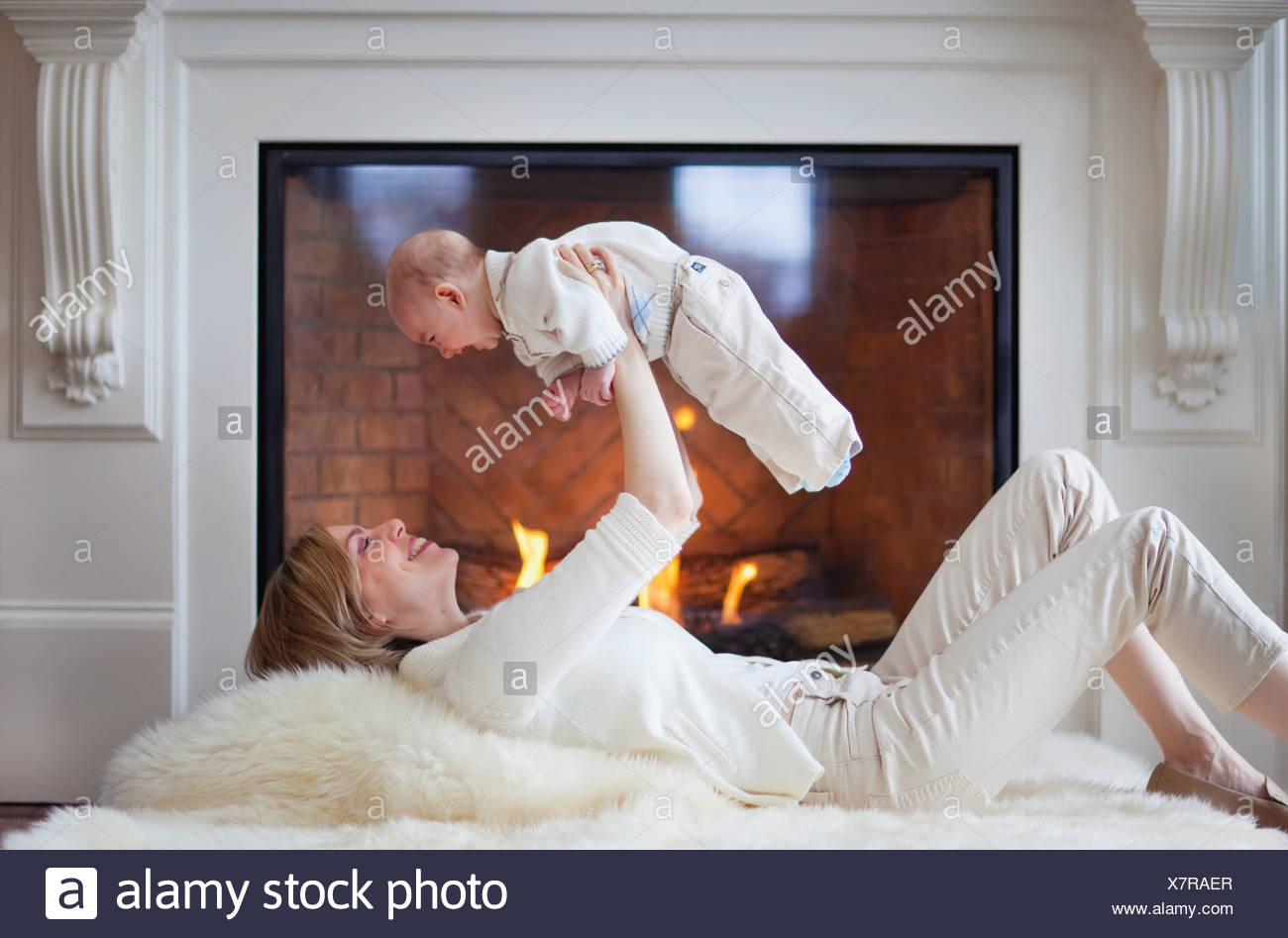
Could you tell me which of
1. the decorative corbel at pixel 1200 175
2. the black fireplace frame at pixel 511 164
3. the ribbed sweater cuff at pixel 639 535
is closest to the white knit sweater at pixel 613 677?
the ribbed sweater cuff at pixel 639 535

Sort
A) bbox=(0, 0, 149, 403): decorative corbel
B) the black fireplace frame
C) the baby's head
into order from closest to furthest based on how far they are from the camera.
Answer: the baby's head → bbox=(0, 0, 149, 403): decorative corbel → the black fireplace frame

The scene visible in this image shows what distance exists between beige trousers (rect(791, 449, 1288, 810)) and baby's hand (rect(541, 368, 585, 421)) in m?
0.48

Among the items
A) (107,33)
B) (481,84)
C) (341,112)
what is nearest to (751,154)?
(481,84)

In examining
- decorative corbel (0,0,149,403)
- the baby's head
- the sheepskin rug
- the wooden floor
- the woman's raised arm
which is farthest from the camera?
decorative corbel (0,0,149,403)

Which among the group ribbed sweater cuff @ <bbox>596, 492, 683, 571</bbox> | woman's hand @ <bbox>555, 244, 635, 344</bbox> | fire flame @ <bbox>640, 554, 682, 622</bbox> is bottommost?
fire flame @ <bbox>640, 554, 682, 622</bbox>

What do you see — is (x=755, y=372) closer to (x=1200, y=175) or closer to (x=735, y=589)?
(x=735, y=589)

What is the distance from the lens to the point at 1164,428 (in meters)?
2.29

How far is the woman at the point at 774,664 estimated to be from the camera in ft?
3.79

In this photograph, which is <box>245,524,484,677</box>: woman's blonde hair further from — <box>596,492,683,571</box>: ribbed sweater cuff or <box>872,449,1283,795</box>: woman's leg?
<box>872,449,1283,795</box>: woman's leg

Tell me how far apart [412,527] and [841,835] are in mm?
1504

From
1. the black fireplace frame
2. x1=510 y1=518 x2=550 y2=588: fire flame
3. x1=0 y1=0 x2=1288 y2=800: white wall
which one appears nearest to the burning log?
x1=510 y1=518 x2=550 y2=588: fire flame

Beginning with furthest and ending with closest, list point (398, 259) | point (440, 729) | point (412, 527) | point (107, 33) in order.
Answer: point (412, 527) → point (107, 33) → point (398, 259) → point (440, 729)

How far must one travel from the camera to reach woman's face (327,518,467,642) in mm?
1358
